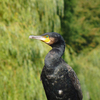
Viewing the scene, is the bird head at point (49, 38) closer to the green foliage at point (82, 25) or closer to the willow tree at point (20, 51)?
the willow tree at point (20, 51)

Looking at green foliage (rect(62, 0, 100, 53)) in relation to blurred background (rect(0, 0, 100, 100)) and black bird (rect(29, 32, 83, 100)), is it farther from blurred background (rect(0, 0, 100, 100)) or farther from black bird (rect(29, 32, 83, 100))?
black bird (rect(29, 32, 83, 100))

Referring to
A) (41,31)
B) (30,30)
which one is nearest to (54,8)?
(41,31)

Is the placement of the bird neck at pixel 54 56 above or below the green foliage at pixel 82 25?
above

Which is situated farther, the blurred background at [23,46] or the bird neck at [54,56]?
the blurred background at [23,46]

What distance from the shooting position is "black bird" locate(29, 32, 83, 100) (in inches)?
77.2

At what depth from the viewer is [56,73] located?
1.96 m

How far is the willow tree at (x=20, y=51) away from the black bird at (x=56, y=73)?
122cm

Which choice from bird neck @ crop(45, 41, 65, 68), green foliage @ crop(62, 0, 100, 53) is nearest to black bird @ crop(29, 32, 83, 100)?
bird neck @ crop(45, 41, 65, 68)

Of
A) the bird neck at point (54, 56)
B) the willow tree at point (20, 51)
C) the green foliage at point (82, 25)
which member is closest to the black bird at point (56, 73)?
the bird neck at point (54, 56)

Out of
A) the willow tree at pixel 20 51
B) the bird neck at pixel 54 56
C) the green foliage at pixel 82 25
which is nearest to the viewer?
the bird neck at pixel 54 56

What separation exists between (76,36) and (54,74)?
5.05m

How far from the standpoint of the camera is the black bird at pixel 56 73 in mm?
1960

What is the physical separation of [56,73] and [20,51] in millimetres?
1492

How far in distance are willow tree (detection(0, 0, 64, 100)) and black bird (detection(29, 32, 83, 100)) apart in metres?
1.22
